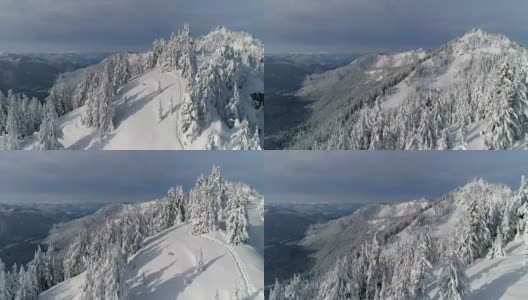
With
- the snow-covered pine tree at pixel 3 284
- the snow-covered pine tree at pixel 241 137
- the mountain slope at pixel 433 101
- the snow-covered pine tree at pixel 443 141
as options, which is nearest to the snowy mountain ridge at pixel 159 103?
the snow-covered pine tree at pixel 241 137

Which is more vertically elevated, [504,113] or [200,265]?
[504,113]

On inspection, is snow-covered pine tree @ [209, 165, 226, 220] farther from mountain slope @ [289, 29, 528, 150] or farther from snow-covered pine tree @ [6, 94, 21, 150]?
snow-covered pine tree @ [6, 94, 21, 150]

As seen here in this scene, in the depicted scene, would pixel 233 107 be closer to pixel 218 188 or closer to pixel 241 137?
pixel 241 137

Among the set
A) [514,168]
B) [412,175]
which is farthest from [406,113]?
[514,168]

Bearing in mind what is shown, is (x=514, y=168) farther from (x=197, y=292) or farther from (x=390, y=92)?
(x=197, y=292)

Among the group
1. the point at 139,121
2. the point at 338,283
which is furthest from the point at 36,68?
the point at 338,283

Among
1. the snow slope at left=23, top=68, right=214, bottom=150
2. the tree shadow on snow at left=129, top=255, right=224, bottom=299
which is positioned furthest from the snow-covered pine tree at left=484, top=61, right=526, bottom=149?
the tree shadow on snow at left=129, top=255, right=224, bottom=299
